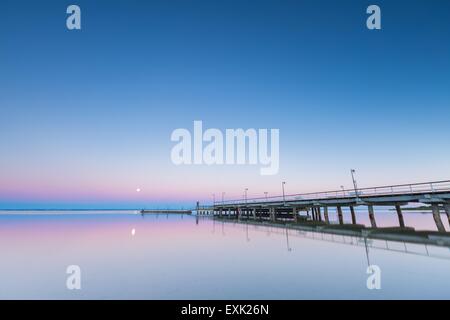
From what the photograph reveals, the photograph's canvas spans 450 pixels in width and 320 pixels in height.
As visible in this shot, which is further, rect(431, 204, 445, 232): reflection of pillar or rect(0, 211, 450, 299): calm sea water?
rect(431, 204, 445, 232): reflection of pillar

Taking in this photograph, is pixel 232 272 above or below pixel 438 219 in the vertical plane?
below

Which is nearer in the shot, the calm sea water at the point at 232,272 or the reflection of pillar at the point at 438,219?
the calm sea water at the point at 232,272

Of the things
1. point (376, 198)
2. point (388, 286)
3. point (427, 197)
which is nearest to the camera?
point (388, 286)

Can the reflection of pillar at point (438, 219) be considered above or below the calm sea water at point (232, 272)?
above

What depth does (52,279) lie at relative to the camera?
11008 millimetres

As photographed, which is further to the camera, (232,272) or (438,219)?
(438,219)

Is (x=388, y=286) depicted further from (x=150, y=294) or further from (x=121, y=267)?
(x=121, y=267)

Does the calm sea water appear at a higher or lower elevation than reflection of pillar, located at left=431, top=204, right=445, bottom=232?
lower

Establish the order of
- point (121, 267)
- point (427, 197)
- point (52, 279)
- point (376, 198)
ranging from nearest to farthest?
1. point (52, 279)
2. point (121, 267)
3. point (427, 197)
4. point (376, 198)
